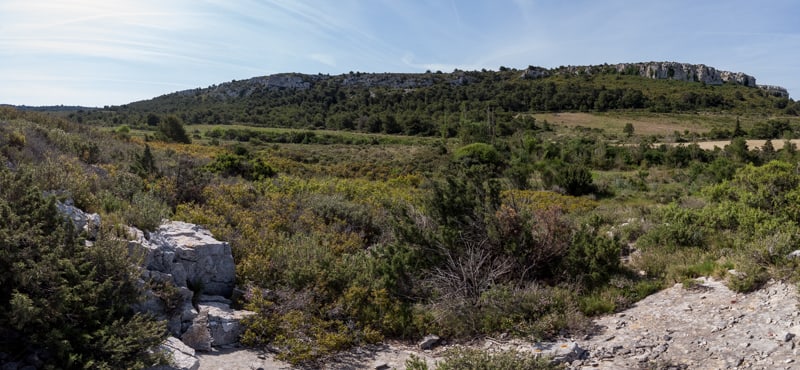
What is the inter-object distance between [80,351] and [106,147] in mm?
10556

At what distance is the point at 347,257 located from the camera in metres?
6.75

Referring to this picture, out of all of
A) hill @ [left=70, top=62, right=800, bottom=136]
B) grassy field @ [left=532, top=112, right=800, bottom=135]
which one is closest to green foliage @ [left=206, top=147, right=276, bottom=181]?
hill @ [left=70, top=62, right=800, bottom=136]

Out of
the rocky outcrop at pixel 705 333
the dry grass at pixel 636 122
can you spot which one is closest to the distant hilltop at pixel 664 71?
the dry grass at pixel 636 122

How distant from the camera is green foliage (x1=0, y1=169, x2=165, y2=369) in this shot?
3.56 meters

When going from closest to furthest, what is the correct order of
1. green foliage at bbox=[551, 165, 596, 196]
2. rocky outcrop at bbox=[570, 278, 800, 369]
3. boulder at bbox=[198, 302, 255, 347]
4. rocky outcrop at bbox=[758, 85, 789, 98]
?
1. rocky outcrop at bbox=[570, 278, 800, 369]
2. boulder at bbox=[198, 302, 255, 347]
3. green foliage at bbox=[551, 165, 596, 196]
4. rocky outcrop at bbox=[758, 85, 789, 98]

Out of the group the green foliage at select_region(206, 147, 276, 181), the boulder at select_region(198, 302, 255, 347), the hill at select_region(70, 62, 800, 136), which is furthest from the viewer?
the hill at select_region(70, 62, 800, 136)

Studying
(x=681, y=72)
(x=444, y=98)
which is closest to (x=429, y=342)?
(x=444, y=98)

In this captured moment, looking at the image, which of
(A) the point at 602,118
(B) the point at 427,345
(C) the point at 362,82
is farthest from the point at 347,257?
(C) the point at 362,82

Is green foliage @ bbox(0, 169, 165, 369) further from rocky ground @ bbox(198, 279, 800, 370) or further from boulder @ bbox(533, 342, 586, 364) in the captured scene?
boulder @ bbox(533, 342, 586, 364)

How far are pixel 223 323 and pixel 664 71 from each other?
105846 millimetres

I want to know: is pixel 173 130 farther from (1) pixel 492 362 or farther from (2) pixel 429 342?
(1) pixel 492 362

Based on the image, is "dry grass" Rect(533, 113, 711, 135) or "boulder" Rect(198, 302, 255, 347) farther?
"dry grass" Rect(533, 113, 711, 135)

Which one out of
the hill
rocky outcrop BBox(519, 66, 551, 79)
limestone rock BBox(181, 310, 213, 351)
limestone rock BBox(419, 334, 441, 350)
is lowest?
limestone rock BBox(419, 334, 441, 350)

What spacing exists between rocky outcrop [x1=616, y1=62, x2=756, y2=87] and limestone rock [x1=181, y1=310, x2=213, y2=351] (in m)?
99.8
